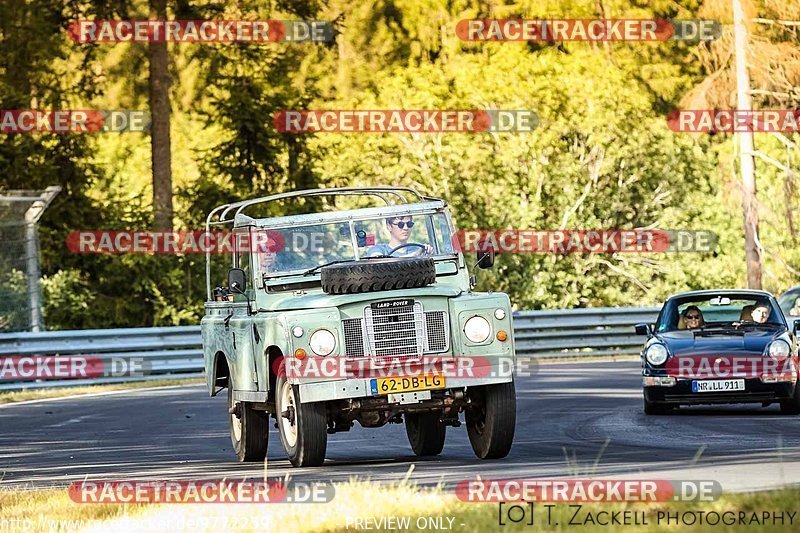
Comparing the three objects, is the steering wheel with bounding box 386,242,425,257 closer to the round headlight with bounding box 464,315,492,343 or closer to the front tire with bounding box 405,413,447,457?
the front tire with bounding box 405,413,447,457

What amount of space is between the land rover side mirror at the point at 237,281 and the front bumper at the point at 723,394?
19.6 ft

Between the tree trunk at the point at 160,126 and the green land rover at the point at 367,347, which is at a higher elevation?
the tree trunk at the point at 160,126

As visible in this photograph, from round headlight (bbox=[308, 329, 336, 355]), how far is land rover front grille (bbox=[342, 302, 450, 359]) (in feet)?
0.46

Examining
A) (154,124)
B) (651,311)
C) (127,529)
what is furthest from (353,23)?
(127,529)

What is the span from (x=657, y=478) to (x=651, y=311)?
79.4 feet

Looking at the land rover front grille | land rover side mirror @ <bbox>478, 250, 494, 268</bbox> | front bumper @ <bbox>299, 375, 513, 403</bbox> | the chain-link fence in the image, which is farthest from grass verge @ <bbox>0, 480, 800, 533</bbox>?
the chain-link fence

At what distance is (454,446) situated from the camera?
594 inches

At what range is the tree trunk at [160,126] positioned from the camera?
1487 inches

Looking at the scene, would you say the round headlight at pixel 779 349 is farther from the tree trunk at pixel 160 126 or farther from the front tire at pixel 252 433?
the tree trunk at pixel 160 126

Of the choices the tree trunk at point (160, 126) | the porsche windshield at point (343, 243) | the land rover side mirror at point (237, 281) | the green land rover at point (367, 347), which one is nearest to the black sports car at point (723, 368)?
the porsche windshield at point (343, 243)

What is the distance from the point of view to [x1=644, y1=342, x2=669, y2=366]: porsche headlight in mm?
18484

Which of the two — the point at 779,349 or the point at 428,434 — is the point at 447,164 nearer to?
the point at 779,349

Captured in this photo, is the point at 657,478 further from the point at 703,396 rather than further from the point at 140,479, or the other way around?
the point at 703,396

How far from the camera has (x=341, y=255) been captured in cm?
1432
